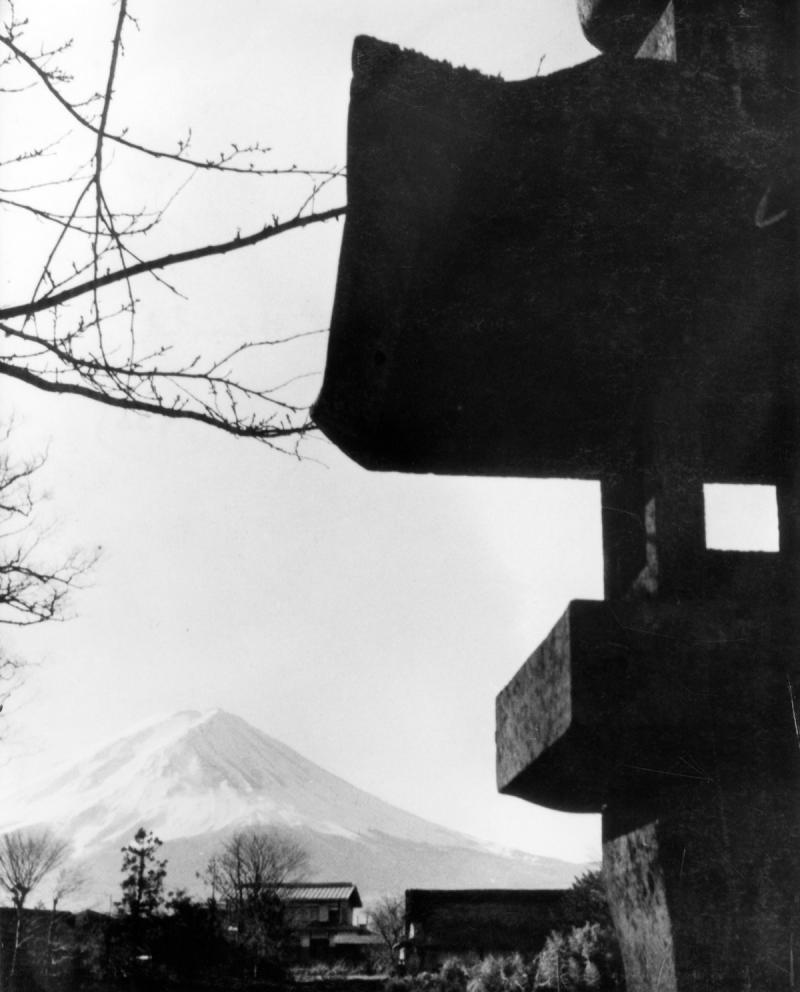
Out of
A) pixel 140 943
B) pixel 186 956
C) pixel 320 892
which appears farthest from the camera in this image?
pixel 320 892

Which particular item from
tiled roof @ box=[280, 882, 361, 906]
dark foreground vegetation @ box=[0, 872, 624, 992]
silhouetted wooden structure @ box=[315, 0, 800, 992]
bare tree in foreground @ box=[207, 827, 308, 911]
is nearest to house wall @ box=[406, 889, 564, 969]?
dark foreground vegetation @ box=[0, 872, 624, 992]

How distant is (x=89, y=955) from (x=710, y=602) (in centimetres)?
4455

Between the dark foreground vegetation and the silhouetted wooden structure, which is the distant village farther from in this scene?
the silhouetted wooden structure

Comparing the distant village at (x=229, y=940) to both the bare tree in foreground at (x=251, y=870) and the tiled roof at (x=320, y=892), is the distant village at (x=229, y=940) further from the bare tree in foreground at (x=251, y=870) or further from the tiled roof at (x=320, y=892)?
the tiled roof at (x=320, y=892)

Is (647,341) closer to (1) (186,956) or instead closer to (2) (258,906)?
(1) (186,956)

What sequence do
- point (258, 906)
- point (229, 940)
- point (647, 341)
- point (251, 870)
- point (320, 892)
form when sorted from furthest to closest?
point (320, 892)
point (251, 870)
point (258, 906)
point (229, 940)
point (647, 341)

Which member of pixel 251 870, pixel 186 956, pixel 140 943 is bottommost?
pixel 186 956

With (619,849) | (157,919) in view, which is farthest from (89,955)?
(619,849)

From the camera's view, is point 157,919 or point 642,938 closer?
point 642,938

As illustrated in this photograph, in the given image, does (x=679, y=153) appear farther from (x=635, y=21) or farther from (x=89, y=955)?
(x=89, y=955)

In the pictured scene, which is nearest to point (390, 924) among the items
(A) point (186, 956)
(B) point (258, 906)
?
(B) point (258, 906)

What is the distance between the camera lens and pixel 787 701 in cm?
154

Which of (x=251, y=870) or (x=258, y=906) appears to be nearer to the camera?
(x=258, y=906)

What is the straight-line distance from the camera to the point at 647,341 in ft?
5.39
